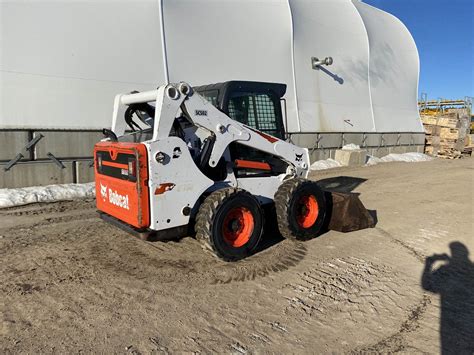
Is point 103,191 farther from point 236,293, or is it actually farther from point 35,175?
point 35,175

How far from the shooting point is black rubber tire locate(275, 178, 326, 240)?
17.2ft

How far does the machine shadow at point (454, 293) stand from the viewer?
3156 mm

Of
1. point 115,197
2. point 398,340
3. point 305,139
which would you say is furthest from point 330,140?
point 398,340

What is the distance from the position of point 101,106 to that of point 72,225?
4984mm

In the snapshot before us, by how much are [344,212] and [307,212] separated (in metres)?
0.75

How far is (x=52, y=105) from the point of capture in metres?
9.45

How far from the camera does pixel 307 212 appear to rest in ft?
18.7

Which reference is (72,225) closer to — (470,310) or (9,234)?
(9,234)

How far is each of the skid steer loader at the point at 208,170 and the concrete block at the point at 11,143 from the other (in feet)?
15.8

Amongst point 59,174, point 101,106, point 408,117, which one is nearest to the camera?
point 59,174

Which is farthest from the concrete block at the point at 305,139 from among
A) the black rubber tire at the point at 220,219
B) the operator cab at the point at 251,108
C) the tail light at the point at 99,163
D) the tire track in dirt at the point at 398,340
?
the tire track in dirt at the point at 398,340

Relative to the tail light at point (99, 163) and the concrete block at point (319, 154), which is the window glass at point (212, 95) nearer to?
the tail light at point (99, 163)

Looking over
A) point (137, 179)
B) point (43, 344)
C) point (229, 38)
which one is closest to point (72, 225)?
point (137, 179)

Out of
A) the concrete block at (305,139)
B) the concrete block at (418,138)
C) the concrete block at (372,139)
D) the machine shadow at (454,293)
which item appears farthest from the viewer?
the concrete block at (418,138)
